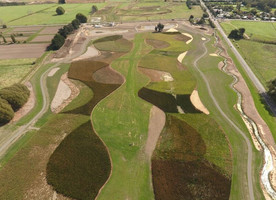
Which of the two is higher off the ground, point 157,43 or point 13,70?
point 157,43

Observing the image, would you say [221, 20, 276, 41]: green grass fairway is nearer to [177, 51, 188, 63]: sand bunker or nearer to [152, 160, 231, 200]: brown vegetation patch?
[177, 51, 188, 63]: sand bunker

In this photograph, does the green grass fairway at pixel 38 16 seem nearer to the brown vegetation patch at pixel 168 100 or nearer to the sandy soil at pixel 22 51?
the sandy soil at pixel 22 51

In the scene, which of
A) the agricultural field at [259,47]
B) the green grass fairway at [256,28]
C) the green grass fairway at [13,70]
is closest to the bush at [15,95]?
the green grass fairway at [13,70]

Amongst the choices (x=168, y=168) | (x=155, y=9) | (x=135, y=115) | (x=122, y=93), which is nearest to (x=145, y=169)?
(x=168, y=168)

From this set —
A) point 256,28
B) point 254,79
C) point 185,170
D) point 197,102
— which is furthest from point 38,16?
point 185,170

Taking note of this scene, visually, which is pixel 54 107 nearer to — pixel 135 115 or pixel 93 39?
pixel 135 115

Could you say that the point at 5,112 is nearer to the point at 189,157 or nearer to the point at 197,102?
the point at 189,157

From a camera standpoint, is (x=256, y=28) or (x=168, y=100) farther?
(x=256, y=28)

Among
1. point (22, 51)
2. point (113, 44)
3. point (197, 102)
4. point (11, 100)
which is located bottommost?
point (197, 102)
